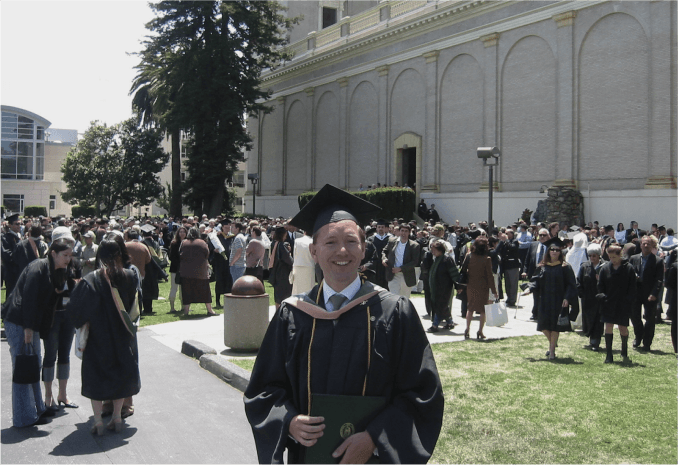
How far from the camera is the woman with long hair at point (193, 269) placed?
45.6 feet

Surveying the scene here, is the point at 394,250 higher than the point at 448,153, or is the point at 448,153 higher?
the point at 448,153

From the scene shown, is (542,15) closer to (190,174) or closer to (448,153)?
(448,153)

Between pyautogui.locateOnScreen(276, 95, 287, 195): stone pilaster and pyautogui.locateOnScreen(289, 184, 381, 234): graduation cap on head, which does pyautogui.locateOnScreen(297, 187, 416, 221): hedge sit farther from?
pyautogui.locateOnScreen(289, 184, 381, 234): graduation cap on head

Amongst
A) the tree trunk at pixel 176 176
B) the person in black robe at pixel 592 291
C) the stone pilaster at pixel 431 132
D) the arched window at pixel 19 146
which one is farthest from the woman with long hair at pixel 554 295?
the arched window at pixel 19 146

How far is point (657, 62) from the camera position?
25469mm

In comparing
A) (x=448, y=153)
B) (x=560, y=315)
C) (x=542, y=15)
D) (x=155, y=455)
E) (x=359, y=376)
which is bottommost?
(x=155, y=455)

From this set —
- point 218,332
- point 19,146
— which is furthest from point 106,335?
point 19,146

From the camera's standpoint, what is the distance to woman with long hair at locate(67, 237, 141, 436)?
6.25 m

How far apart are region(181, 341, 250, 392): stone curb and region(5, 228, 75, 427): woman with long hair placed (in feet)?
7.42

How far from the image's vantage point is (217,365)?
357 inches

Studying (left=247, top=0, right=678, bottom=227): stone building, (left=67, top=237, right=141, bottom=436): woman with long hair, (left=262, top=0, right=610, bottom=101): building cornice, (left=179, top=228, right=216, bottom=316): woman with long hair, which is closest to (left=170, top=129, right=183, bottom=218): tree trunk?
(left=247, top=0, right=678, bottom=227): stone building

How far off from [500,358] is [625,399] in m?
2.62

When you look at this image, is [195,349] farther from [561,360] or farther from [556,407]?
[561,360]

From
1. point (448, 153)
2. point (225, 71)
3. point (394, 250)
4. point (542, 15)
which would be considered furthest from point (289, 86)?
point (394, 250)
